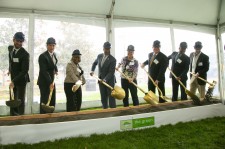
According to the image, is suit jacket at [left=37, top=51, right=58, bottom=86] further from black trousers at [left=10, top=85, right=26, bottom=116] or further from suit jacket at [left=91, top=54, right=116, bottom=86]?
suit jacket at [left=91, top=54, right=116, bottom=86]

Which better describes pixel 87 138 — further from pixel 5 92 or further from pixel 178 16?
pixel 178 16

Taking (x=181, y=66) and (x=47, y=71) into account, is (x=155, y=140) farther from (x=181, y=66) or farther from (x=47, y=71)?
(x=181, y=66)

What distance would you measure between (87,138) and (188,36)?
4.87m

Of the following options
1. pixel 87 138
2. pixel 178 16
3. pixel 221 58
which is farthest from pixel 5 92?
pixel 221 58

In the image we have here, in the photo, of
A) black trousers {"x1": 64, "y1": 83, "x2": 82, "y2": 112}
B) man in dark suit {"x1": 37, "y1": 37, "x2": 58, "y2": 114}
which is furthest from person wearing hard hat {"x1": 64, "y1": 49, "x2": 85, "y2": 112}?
man in dark suit {"x1": 37, "y1": 37, "x2": 58, "y2": 114}

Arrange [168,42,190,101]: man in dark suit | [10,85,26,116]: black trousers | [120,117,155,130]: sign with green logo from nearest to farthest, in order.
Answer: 1. [120,117,155,130]: sign with green logo
2. [10,85,26,116]: black trousers
3. [168,42,190,101]: man in dark suit

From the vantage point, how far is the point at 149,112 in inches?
116

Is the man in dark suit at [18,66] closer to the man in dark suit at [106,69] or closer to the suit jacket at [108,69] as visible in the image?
the man in dark suit at [106,69]

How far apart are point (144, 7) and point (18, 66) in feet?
11.0

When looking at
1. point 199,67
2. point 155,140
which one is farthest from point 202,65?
point 155,140

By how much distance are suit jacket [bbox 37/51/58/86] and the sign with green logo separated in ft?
4.08

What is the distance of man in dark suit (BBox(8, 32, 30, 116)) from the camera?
312 centimetres

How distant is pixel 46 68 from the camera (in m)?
3.11

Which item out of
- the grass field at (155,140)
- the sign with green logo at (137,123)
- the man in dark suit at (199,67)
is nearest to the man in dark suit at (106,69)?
the sign with green logo at (137,123)
